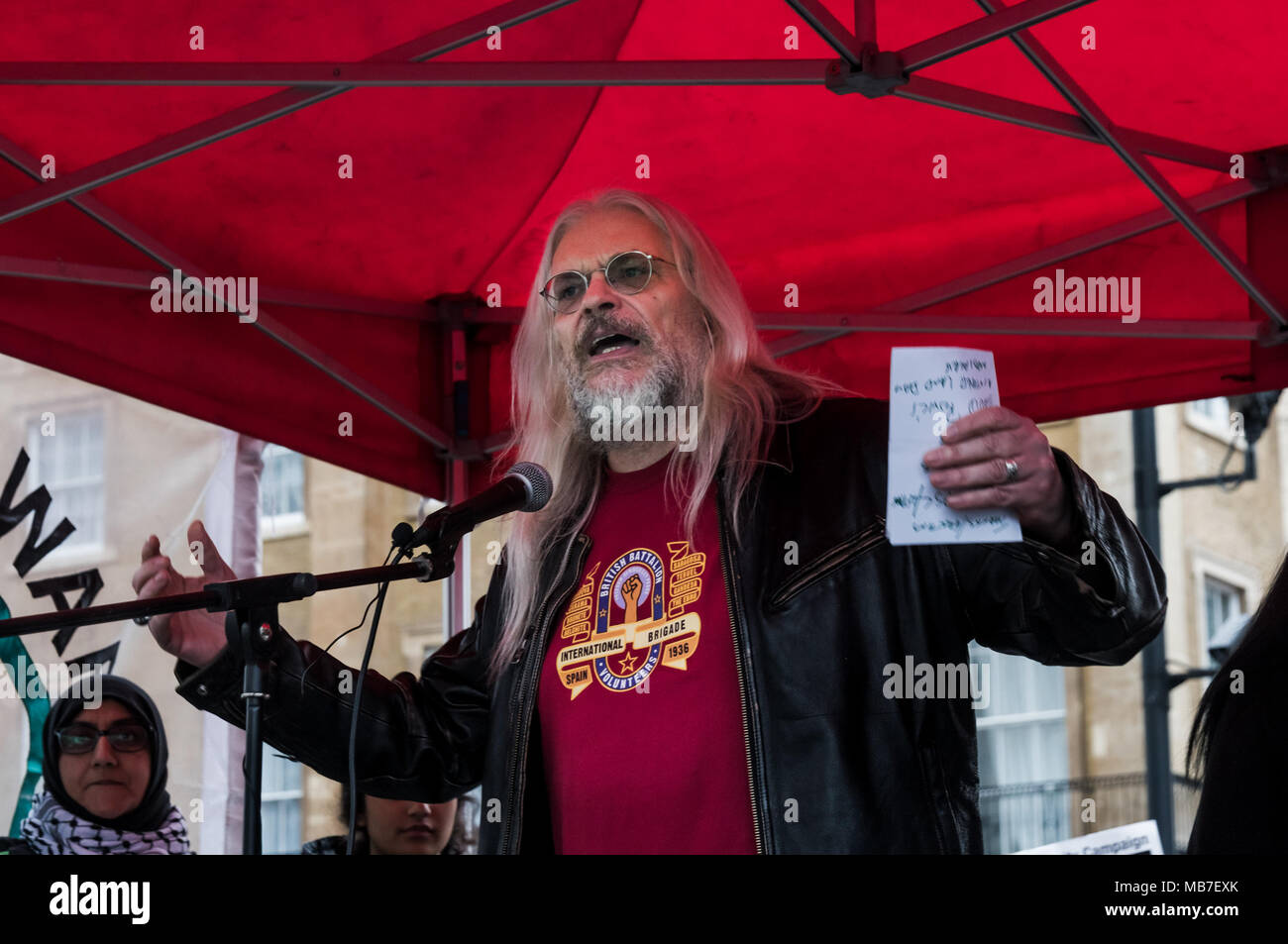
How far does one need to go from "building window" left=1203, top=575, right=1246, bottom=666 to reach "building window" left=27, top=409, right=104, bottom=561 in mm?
24198

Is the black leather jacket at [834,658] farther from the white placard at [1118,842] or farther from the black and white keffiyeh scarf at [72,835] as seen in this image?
the black and white keffiyeh scarf at [72,835]

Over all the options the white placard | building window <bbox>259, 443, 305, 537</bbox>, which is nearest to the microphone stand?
the white placard

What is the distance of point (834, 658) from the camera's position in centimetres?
315

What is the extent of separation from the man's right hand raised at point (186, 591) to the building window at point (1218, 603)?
26563 mm

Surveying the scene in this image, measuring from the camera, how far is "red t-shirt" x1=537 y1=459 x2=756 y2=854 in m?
3.14

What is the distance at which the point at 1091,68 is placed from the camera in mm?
4719

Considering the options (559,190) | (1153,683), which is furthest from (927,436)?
(1153,683)

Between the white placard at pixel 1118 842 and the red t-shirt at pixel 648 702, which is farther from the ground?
the red t-shirt at pixel 648 702

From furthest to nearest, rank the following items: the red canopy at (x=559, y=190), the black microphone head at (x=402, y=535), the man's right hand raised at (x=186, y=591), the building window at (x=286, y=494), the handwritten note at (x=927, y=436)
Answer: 1. the building window at (x=286, y=494)
2. the red canopy at (x=559, y=190)
3. the man's right hand raised at (x=186, y=591)
4. the black microphone head at (x=402, y=535)
5. the handwritten note at (x=927, y=436)

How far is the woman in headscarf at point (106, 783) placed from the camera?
220 inches

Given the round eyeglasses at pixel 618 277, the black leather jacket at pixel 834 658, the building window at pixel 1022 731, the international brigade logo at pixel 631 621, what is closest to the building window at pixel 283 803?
the building window at pixel 1022 731

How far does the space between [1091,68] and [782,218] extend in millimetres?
1120
